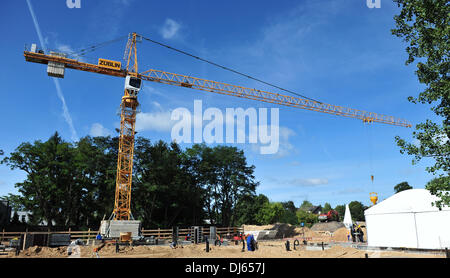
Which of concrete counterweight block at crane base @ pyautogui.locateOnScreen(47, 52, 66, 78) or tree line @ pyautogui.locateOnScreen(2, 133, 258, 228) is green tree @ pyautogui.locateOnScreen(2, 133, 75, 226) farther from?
concrete counterweight block at crane base @ pyautogui.locateOnScreen(47, 52, 66, 78)

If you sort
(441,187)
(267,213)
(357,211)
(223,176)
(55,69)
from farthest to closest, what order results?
(357,211), (267,213), (223,176), (55,69), (441,187)

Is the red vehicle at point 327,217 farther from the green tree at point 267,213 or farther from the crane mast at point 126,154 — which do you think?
the crane mast at point 126,154

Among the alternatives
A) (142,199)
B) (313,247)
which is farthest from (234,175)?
(313,247)

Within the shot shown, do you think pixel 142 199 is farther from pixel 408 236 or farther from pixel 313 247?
pixel 408 236

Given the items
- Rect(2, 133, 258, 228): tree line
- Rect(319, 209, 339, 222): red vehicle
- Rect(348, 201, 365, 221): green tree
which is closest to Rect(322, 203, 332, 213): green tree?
Rect(348, 201, 365, 221): green tree

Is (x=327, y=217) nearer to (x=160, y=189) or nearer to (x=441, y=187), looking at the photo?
(x=160, y=189)

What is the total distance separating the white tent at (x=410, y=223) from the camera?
1762 cm

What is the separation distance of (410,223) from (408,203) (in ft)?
4.27

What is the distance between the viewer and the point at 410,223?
742 inches

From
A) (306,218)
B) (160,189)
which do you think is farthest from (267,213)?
(160,189)

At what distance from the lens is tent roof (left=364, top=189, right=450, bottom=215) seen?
18.6m

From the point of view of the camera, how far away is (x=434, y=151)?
471 inches
